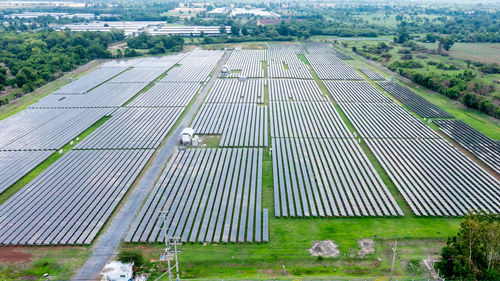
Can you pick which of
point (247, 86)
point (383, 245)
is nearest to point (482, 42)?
point (247, 86)

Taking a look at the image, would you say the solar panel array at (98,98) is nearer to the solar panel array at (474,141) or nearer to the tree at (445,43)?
the solar panel array at (474,141)

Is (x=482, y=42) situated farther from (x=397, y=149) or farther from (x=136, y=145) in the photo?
(x=136, y=145)

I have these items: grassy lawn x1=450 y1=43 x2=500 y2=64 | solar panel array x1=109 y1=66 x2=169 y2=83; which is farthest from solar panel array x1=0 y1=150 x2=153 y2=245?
grassy lawn x1=450 y1=43 x2=500 y2=64

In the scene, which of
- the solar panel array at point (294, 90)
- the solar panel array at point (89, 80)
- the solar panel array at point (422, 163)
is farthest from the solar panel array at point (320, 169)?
the solar panel array at point (89, 80)

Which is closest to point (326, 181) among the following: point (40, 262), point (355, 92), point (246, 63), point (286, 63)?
point (40, 262)

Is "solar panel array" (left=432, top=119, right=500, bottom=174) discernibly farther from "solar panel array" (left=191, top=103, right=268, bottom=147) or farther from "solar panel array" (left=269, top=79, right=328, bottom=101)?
"solar panel array" (left=191, top=103, right=268, bottom=147)
